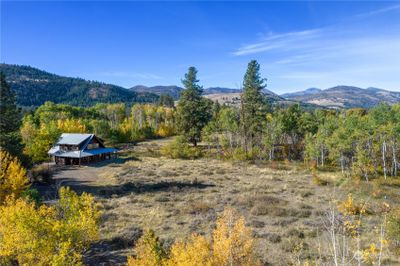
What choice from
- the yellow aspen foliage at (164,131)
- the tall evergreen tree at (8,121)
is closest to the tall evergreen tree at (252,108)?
the tall evergreen tree at (8,121)

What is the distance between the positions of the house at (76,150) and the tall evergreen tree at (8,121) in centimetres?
1901

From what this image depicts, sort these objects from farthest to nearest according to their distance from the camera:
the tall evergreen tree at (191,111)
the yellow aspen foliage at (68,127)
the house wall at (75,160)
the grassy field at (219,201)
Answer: the yellow aspen foliage at (68,127), the tall evergreen tree at (191,111), the house wall at (75,160), the grassy field at (219,201)

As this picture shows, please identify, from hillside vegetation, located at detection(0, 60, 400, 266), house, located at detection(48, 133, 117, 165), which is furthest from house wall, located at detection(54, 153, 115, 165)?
hillside vegetation, located at detection(0, 60, 400, 266)

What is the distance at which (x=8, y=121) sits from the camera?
113 feet

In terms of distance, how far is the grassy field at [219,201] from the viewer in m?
18.3

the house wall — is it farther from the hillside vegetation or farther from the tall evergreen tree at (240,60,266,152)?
the tall evergreen tree at (240,60,266,152)

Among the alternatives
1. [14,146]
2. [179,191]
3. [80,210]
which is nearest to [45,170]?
[14,146]

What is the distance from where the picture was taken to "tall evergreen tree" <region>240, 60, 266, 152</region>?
59.5 meters

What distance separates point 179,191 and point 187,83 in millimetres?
39802

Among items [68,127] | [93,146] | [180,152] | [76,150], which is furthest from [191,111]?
[68,127]

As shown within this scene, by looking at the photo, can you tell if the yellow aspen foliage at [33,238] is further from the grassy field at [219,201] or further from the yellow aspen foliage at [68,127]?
the yellow aspen foliage at [68,127]

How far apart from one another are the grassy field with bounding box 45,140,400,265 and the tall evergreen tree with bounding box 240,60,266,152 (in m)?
11.8

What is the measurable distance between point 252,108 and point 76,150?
35.6 metres

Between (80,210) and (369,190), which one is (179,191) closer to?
(80,210)
